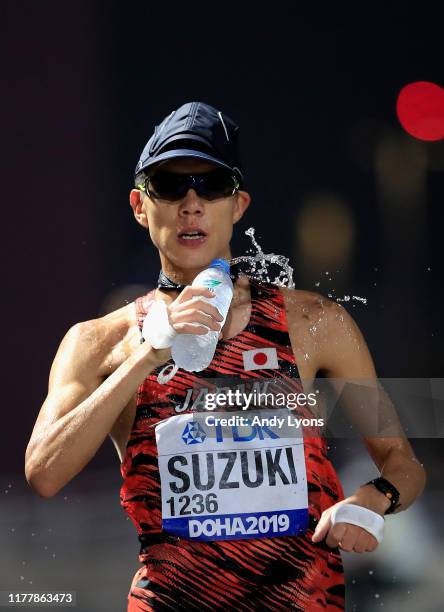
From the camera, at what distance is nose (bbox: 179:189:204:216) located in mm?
2734

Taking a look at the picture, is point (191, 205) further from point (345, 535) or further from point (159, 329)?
point (345, 535)

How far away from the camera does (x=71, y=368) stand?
2795 millimetres

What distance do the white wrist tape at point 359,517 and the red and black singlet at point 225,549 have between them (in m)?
0.23

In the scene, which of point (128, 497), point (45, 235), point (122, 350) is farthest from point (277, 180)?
point (128, 497)

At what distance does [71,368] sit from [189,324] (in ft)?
2.27

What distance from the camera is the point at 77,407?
2.50 m

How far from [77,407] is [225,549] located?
535mm

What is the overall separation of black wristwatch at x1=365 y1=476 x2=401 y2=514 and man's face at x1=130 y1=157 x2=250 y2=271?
0.75m

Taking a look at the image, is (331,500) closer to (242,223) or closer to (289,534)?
(289,534)

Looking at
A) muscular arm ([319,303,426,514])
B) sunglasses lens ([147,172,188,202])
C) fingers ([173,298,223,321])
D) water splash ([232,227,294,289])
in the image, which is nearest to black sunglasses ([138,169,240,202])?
sunglasses lens ([147,172,188,202])

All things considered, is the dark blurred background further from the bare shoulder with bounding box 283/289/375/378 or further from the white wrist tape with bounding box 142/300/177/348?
the white wrist tape with bounding box 142/300/177/348

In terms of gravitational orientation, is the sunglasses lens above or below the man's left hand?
above

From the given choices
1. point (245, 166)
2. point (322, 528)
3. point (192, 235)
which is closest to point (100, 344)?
point (192, 235)

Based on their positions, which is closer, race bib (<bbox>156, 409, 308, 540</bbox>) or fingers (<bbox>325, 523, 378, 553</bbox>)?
fingers (<bbox>325, 523, 378, 553</bbox>)
